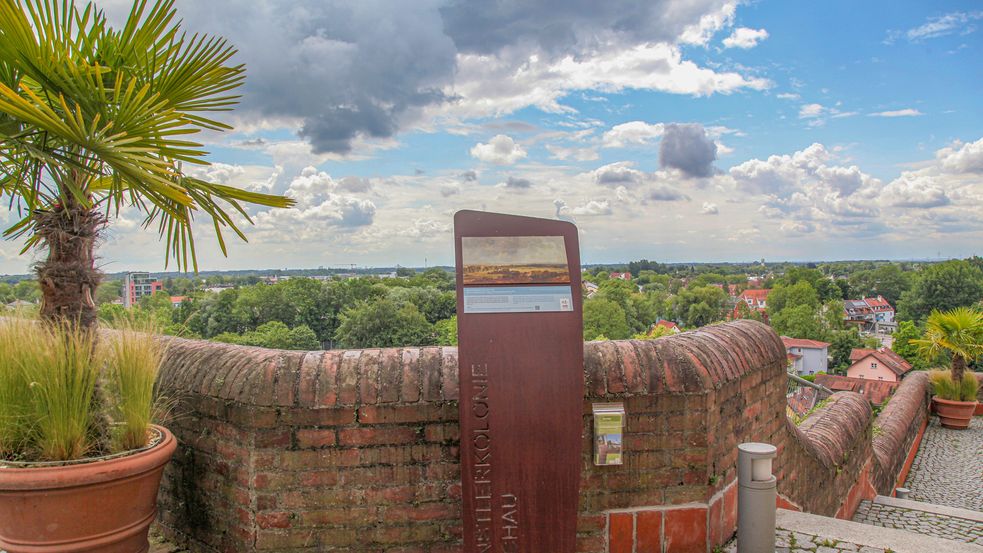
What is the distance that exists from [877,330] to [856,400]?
8920 centimetres

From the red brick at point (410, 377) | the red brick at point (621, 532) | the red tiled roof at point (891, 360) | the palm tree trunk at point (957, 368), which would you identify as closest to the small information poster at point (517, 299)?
the red brick at point (410, 377)

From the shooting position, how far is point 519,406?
2.73m

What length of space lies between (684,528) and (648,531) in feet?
0.67

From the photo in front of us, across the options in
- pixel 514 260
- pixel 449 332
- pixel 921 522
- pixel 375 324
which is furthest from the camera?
pixel 375 324

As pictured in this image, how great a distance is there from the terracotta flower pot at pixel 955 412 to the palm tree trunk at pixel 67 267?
582 inches

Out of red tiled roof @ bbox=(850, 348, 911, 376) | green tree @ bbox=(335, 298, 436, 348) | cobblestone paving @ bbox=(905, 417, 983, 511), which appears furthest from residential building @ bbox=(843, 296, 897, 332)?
green tree @ bbox=(335, 298, 436, 348)

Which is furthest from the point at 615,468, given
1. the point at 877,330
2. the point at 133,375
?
the point at 877,330

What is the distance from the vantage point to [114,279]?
11.4ft

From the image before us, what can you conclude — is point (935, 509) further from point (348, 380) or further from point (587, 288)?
point (348, 380)

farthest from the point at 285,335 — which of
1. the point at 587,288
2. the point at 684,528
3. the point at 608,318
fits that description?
the point at 608,318

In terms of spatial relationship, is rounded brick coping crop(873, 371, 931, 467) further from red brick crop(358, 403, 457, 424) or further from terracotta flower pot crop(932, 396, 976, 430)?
red brick crop(358, 403, 457, 424)

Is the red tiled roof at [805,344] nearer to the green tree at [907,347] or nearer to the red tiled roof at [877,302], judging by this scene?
the green tree at [907,347]

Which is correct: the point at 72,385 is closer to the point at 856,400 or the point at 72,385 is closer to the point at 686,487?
the point at 686,487

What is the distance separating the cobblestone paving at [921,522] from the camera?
5.34 meters
